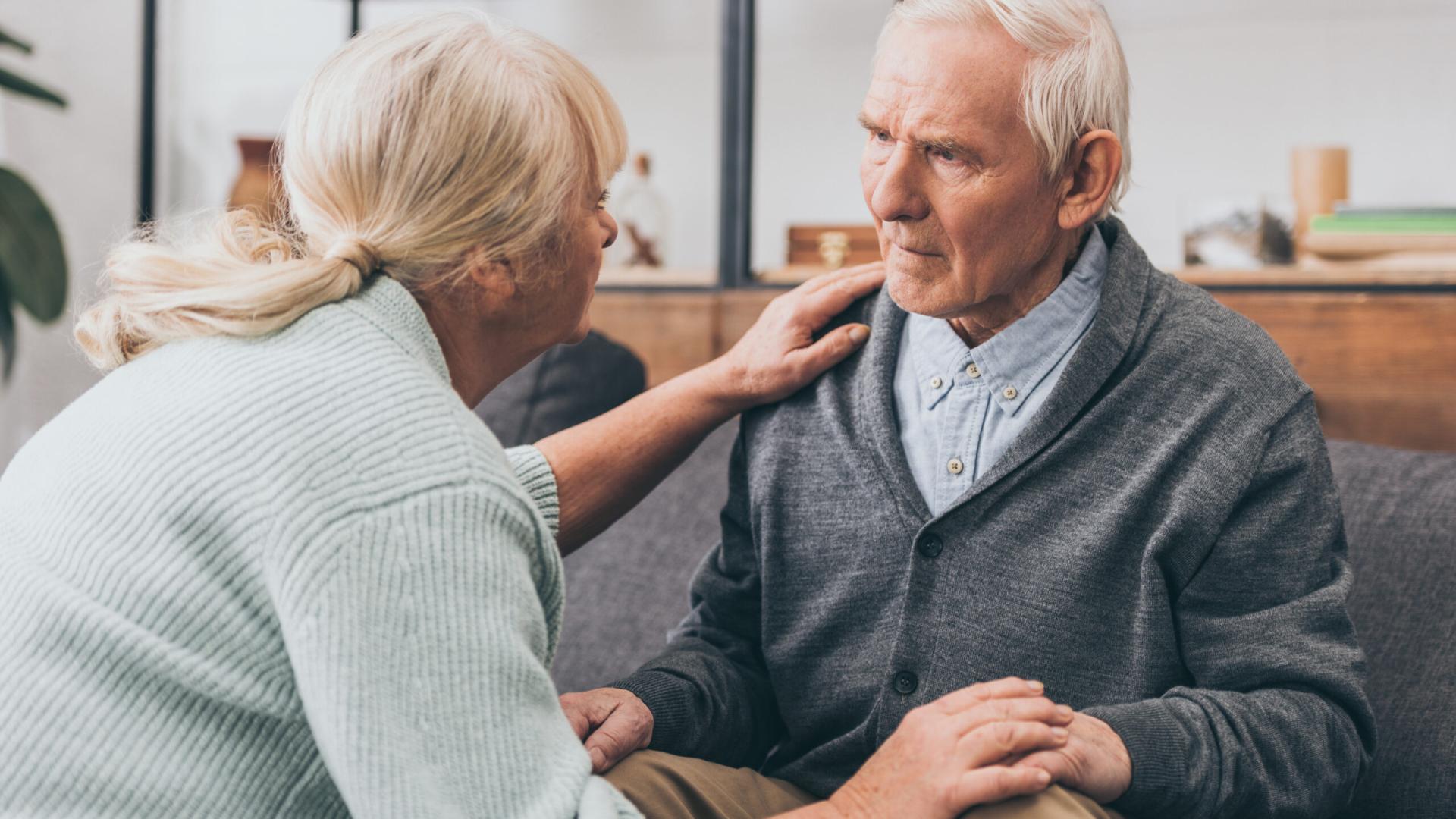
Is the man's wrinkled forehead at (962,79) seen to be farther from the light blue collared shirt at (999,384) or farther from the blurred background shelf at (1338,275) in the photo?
the blurred background shelf at (1338,275)

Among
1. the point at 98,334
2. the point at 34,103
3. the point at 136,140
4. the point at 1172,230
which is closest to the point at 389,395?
the point at 98,334

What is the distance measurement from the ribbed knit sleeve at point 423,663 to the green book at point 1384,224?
1644mm

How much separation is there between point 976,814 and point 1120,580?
0.30 metres

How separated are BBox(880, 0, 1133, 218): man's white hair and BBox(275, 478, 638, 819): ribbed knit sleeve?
2.19 feet

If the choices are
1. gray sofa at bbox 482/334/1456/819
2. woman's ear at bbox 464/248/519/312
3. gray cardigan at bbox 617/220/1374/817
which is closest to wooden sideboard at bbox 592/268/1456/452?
gray sofa at bbox 482/334/1456/819

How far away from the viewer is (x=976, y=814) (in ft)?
3.43

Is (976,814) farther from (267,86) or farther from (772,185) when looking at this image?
(267,86)

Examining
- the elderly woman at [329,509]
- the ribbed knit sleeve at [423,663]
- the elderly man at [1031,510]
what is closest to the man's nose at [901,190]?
the elderly man at [1031,510]

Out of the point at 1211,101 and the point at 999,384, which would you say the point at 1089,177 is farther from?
the point at 1211,101

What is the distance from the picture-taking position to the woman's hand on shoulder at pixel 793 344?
→ 143cm

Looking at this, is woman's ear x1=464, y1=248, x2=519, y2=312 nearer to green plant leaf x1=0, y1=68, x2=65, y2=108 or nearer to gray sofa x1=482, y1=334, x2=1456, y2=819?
green plant leaf x1=0, y1=68, x2=65, y2=108

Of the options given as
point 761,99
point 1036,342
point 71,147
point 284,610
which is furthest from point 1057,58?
point 71,147

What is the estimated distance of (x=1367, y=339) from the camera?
1946mm

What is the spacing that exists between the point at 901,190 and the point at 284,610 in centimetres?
71
